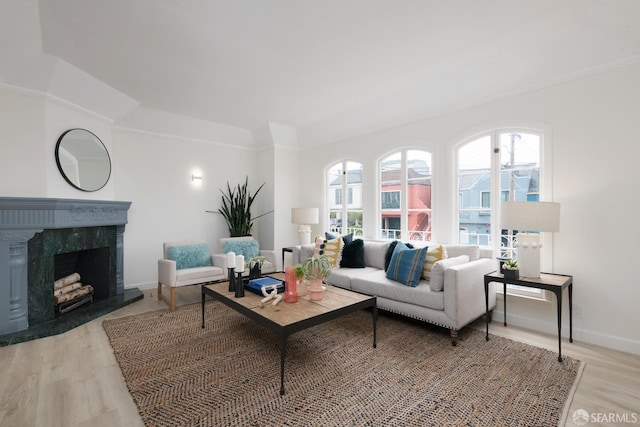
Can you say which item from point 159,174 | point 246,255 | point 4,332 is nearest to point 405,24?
point 246,255

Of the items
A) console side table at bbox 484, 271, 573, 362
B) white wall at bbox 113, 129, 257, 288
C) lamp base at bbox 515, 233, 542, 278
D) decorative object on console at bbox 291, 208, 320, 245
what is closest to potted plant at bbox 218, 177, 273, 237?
white wall at bbox 113, 129, 257, 288

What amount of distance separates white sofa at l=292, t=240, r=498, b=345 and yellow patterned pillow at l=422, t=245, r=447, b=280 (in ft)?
0.31

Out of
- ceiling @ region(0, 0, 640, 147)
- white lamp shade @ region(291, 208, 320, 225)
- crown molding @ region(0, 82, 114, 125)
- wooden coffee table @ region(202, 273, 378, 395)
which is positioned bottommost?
wooden coffee table @ region(202, 273, 378, 395)

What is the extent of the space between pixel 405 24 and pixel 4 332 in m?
4.79

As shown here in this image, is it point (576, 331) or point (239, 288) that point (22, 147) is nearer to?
point (239, 288)

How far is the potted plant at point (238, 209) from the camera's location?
552 centimetres

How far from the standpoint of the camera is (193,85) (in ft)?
12.5

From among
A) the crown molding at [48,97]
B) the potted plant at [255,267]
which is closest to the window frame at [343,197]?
the potted plant at [255,267]

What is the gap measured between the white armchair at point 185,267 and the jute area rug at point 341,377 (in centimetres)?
73

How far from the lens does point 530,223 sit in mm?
2734

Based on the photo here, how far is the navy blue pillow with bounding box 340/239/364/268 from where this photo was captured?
4094mm

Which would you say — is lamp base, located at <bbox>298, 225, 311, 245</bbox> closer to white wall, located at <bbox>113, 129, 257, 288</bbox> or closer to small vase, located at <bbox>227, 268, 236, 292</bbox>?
white wall, located at <bbox>113, 129, 257, 288</bbox>

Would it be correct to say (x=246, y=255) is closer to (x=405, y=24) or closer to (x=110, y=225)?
(x=110, y=225)

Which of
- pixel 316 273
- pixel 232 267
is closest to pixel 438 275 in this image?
pixel 316 273
